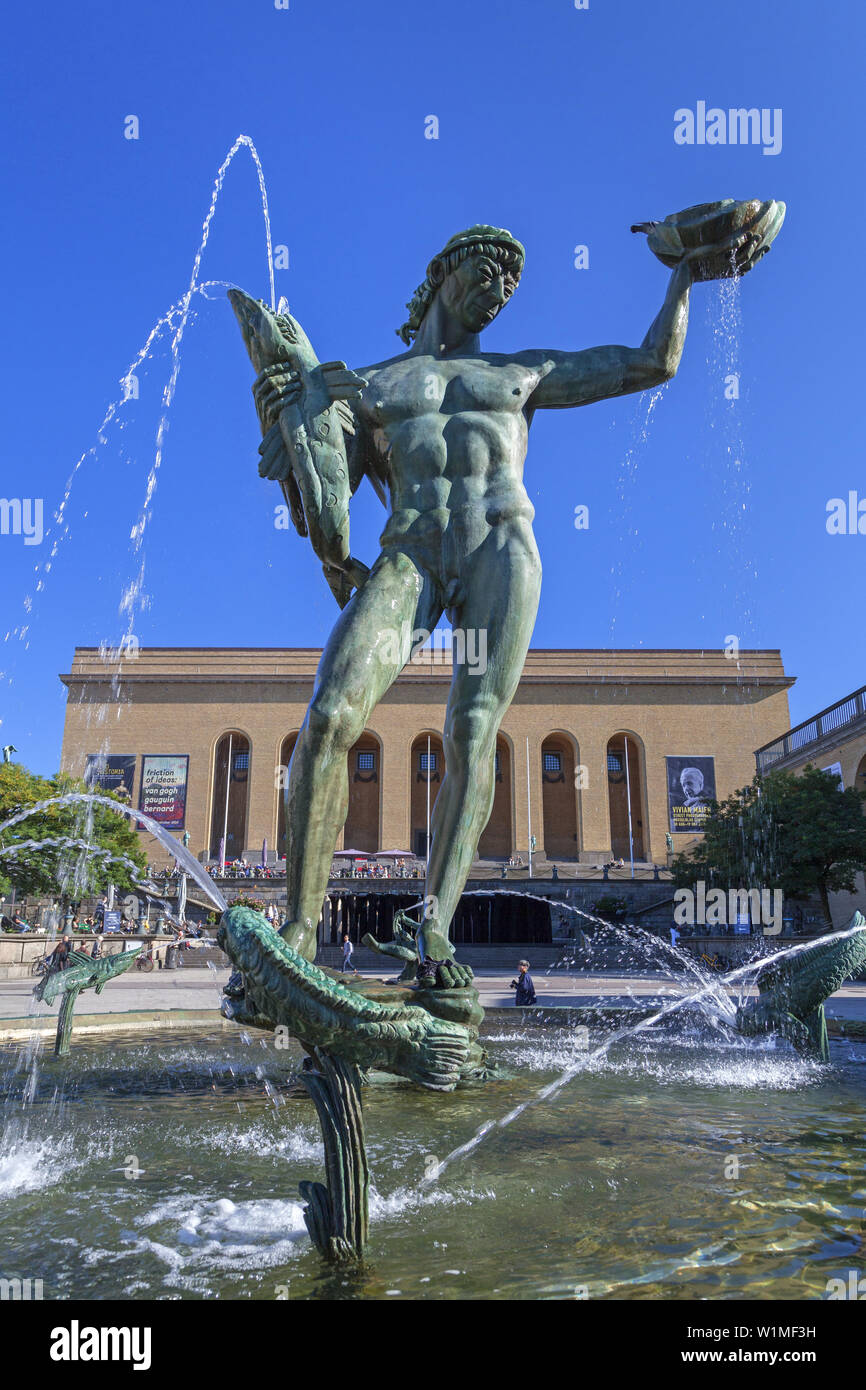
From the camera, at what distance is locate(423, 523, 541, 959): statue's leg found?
10.8ft

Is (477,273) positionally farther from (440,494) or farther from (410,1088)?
(410,1088)

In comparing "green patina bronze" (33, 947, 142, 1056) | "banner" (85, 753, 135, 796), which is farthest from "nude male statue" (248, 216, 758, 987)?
"banner" (85, 753, 135, 796)

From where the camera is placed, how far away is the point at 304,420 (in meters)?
3.16

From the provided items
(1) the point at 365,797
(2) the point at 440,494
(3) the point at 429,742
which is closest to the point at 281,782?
(1) the point at 365,797

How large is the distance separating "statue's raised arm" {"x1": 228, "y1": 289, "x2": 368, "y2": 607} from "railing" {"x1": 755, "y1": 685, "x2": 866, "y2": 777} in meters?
28.5

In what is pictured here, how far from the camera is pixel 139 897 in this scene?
34.4 metres

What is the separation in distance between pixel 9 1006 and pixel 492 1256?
11.7m

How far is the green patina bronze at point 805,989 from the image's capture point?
4.31m

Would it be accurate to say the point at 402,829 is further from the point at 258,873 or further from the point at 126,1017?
the point at 126,1017

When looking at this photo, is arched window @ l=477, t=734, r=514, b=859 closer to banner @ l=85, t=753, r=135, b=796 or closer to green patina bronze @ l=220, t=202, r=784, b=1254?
banner @ l=85, t=753, r=135, b=796

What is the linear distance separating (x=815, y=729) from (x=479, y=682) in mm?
32723

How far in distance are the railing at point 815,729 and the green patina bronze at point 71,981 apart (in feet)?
90.7

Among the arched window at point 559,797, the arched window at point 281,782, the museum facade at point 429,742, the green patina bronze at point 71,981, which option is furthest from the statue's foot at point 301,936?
the arched window at point 559,797
